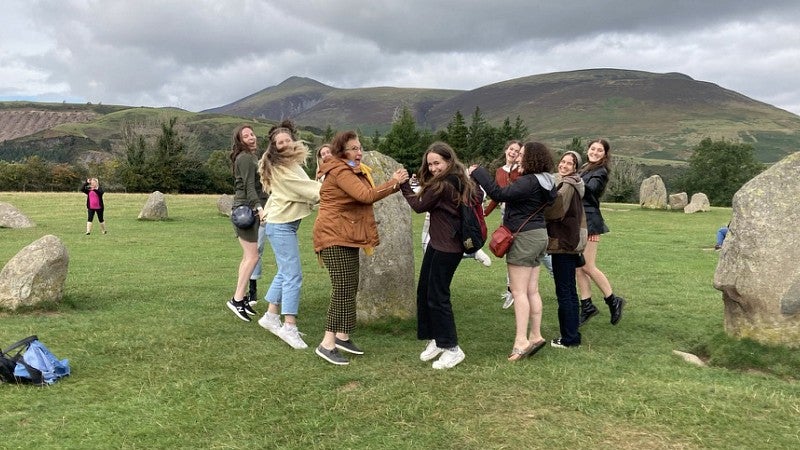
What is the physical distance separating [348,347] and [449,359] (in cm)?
120

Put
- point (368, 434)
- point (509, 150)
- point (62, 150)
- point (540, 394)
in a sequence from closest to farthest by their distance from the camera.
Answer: point (368, 434), point (540, 394), point (509, 150), point (62, 150)

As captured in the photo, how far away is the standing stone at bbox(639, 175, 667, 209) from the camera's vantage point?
35094mm

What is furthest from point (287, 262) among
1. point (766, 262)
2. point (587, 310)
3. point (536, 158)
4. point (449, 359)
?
point (766, 262)

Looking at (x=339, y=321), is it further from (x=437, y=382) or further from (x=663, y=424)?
(x=663, y=424)

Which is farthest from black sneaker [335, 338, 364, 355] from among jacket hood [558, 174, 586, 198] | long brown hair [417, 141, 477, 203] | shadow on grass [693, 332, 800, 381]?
shadow on grass [693, 332, 800, 381]

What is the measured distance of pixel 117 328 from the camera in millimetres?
7148

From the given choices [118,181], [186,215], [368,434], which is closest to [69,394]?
[368,434]

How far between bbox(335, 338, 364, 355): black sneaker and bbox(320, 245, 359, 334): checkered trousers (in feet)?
0.67

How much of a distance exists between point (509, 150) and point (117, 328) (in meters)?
6.21

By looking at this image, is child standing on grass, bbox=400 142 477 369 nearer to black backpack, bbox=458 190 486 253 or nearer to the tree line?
black backpack, bbox=458 190 486 253

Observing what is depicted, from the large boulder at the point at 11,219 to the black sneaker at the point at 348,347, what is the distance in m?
19.5

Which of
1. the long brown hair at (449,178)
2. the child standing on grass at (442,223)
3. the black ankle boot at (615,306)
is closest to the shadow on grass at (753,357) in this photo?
the black ankle boot at (615,306)

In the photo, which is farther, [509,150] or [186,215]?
[186,215]

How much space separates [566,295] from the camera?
257 inches
